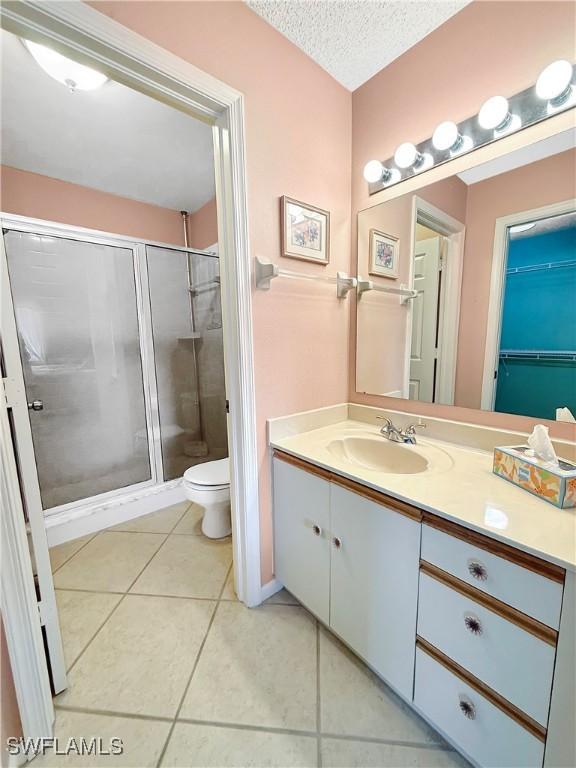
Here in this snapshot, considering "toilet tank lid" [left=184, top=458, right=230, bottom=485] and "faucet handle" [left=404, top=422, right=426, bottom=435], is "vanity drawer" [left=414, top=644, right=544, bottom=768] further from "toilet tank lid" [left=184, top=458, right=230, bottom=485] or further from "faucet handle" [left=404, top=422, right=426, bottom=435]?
"toilet tank lid" [left=184, top=458, right=230, bottom=485]

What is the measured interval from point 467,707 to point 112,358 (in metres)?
2.59

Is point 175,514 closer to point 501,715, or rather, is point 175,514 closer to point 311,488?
point 311,488

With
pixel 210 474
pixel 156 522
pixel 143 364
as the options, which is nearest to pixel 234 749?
pixel 210 474

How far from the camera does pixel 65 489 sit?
6.91 ft

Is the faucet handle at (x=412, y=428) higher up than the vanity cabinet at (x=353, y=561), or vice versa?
the faucet handle at (x=412, y=428)

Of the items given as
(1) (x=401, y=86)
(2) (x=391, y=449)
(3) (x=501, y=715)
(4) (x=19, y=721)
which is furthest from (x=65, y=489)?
(1) (x=401, y=86)

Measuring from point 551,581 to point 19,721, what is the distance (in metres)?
1.51

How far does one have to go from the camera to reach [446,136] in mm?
1165

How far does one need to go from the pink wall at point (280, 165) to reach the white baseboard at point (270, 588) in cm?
5

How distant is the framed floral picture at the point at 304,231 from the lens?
50.8 inches

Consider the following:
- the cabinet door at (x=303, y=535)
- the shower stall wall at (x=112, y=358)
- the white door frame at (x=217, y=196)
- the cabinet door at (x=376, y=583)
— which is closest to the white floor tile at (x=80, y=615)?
the white door frame at (x=217, y=196)

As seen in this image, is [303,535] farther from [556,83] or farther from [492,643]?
[556,83]

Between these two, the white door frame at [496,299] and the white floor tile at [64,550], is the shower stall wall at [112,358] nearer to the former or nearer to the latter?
the white floor tile at [64,550]

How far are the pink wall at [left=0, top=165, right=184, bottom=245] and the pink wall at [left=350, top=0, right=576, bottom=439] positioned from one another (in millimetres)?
1886
